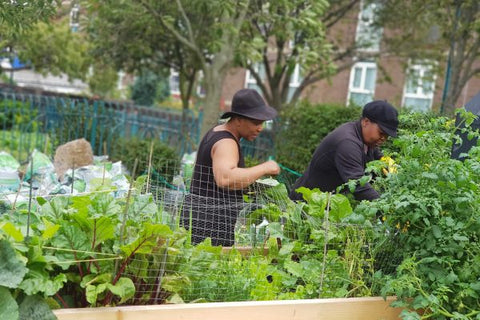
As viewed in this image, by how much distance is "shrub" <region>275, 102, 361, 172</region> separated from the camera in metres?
8.40

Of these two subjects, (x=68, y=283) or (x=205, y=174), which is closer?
(x=68, y=283)

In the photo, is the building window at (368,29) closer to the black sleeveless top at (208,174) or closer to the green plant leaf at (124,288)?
the black sleeveless top at (208,174)

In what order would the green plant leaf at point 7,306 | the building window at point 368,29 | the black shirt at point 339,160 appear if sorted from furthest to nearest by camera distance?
the building window at point 368,29
the black shirt at point 339,160
the green plant leaf at point 7,306

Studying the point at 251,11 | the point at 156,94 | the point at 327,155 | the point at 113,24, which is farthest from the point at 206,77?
the point at 156,94

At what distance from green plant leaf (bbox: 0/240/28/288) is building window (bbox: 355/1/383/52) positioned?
13.5 m

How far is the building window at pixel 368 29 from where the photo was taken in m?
14.9

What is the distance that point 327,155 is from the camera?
13.5ft

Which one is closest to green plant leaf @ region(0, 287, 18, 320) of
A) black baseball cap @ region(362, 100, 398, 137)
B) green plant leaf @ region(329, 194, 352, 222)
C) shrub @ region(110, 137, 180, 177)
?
green plant leaf @ region(329, 194, 352, 222)

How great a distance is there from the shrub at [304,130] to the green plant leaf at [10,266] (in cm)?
622

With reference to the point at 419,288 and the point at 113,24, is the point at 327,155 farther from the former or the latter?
the point at 113,24

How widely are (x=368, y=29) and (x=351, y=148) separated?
1233 cm

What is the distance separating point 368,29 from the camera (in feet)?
51.4

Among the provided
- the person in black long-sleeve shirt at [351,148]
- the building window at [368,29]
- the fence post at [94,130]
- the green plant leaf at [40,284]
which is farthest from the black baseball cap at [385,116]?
the building window at [368,29]

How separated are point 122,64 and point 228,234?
12197 mm
